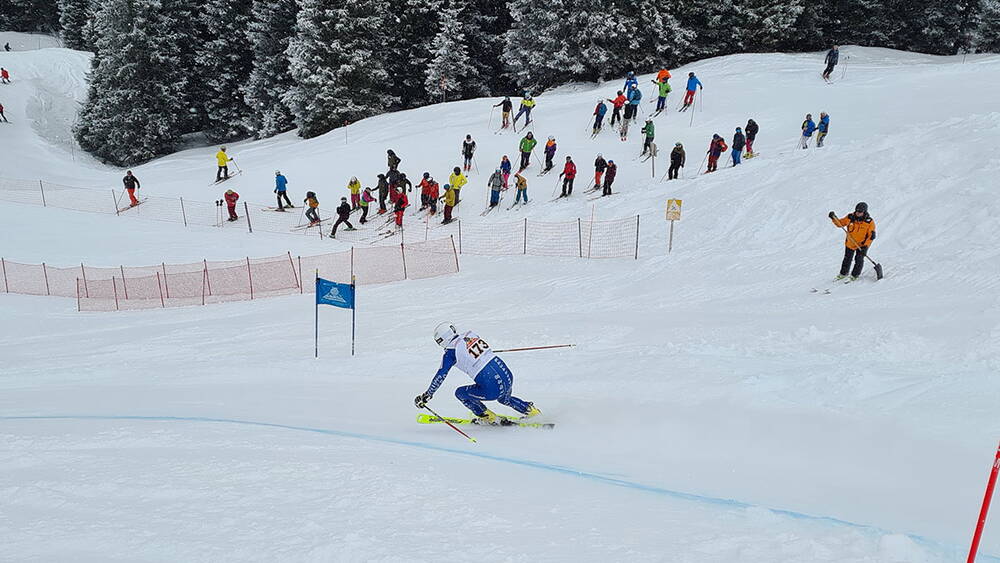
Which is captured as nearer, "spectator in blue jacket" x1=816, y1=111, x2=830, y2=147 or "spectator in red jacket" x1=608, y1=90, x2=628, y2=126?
"spectator in blue jacket" x1=816, y1=111, x2=830, y2=147

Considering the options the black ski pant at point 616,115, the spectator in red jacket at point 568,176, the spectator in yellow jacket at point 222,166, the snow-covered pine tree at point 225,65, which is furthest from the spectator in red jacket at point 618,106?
the snow-covered pine tree at point 225,65

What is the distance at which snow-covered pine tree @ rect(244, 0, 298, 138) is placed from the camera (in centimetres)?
4219

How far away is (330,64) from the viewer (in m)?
37.9

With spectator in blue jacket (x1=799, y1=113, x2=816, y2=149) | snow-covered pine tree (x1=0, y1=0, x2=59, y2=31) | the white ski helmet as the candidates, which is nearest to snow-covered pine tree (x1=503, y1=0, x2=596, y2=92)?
spectator in blue jacket (x1=799, y1=113, x2=816, y2=149)

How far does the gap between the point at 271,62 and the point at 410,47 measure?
947 centimetres

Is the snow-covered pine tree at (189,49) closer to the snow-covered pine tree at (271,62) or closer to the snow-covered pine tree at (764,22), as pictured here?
the snow-covered pine tree at (271,62)

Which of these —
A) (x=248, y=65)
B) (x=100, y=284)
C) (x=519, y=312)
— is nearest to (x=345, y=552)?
(x=519, y=312)

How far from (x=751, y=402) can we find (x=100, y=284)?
705 inches

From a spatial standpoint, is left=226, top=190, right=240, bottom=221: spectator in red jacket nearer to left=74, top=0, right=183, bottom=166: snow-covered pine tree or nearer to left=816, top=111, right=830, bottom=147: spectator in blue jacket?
left=816, top=111, right=830, bottom=147: spectator in blue jacket

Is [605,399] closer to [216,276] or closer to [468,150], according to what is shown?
[216,276]

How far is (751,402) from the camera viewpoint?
7.51 m

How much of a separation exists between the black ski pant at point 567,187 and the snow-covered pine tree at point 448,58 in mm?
19955

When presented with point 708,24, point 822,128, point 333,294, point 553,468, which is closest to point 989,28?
point 708,24

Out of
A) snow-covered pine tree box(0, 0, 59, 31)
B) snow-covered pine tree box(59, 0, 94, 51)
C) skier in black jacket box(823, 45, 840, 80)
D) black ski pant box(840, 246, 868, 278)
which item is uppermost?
snow-covered pine tree box(0, 0, 59, 31)
